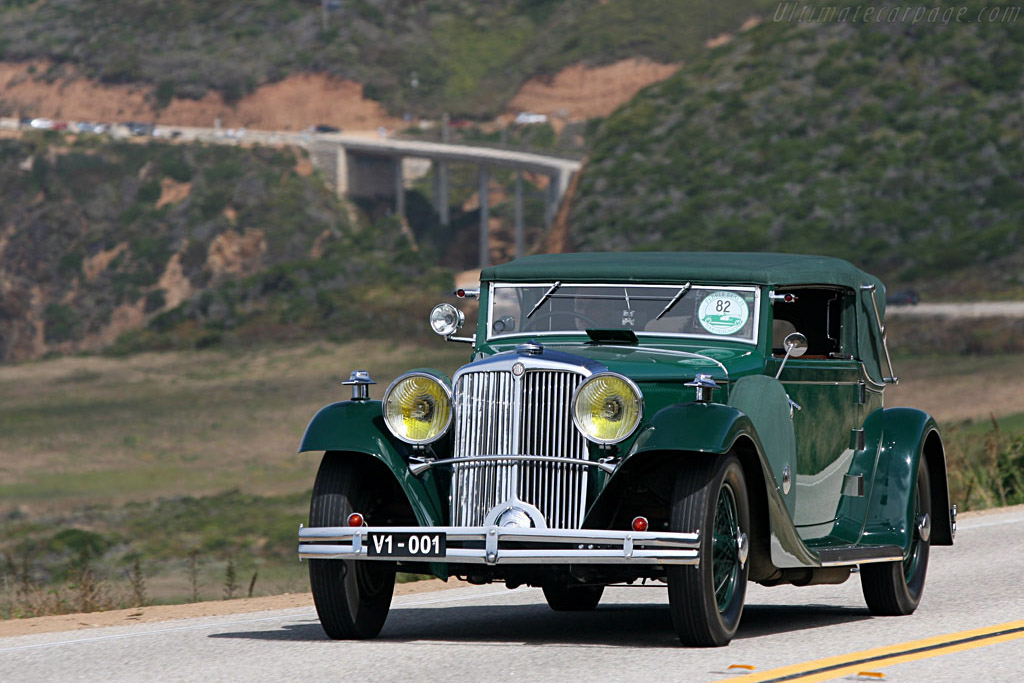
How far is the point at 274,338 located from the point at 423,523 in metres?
69.6

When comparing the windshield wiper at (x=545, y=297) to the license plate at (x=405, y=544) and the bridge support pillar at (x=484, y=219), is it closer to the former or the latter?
the license plate at (x=405, y=544)

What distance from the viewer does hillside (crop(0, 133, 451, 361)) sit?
82.2 meters

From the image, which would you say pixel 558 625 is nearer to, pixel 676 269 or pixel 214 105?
pixel 676 269

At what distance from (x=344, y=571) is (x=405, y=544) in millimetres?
571

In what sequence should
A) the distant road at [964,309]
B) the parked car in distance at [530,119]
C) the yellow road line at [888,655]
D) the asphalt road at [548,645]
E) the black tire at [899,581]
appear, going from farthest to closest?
the parked car in distance at [530,119] < the distant road at [964,309] < the black tire at [899,581] < the asphalt road at [548,645] < the yellow road line at [888,655]

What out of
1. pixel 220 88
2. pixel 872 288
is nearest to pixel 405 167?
pixel 220 88

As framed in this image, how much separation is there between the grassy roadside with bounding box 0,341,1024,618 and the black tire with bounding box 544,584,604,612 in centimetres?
374

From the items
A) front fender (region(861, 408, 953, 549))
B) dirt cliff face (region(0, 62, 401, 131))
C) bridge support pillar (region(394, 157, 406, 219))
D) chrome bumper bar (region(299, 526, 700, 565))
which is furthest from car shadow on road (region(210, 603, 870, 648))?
dirt cliff face (region(0, 62, 401, 131))

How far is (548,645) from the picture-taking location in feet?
26.5

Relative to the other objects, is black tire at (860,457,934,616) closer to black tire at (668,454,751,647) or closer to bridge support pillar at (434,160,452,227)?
black tire at (668,454,751,647)

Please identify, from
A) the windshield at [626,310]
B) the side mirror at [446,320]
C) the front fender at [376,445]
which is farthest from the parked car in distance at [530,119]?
the front fender at [376,445]

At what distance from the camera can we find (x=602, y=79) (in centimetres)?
10981

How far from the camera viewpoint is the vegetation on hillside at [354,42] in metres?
113

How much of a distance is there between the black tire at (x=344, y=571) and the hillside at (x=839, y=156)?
5633 cm
